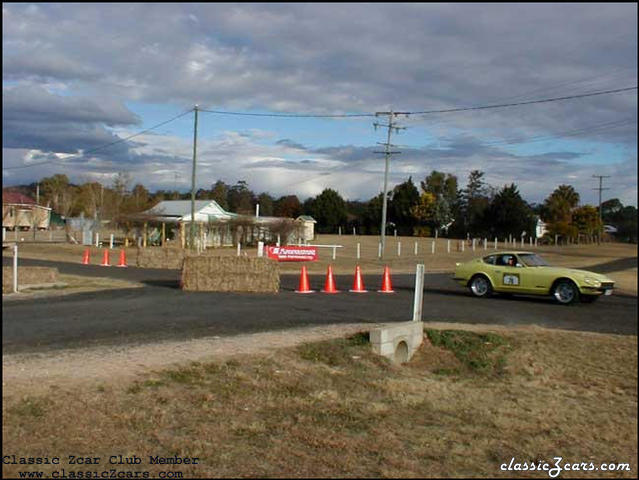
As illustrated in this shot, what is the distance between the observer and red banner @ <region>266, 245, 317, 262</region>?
636 inches

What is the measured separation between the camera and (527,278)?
15383mm

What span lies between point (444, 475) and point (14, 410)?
362 cm

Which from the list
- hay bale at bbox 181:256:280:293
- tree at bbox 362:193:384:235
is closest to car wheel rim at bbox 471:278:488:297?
tree at bbox 362:193:384:235

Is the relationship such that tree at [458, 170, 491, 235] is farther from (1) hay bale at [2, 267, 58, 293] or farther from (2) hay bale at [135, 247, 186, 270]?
(2) hay bale at [135, 247, 186, 270]

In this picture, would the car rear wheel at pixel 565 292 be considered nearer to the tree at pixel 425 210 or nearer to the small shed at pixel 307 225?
the tree at pixel 425 210

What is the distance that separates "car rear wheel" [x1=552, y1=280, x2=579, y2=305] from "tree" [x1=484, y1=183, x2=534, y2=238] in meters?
1.87

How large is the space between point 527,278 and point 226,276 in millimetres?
7778

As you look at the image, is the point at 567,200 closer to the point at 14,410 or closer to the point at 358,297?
the point at 358,297

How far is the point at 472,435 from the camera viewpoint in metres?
5.61

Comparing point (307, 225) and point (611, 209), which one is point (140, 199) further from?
point (611, 209)

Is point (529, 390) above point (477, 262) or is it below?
below

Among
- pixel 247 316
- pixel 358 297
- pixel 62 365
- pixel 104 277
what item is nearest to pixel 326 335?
pixel 247 316

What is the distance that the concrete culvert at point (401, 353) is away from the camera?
30.0 feet

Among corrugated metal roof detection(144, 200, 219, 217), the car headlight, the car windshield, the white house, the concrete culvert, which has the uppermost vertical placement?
corrugated metal roof detection(144, 200, 219, 217)
